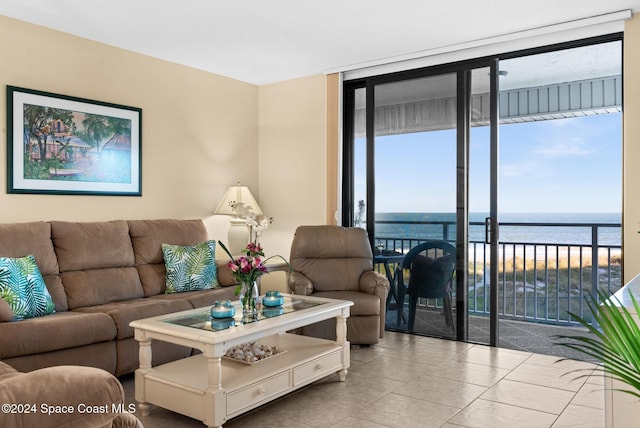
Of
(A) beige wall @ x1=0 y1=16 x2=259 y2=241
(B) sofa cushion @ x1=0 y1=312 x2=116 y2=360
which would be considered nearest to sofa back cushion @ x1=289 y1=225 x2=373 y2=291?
(A) beige wall @ x1=0 y1=16 x2=259 y2=241

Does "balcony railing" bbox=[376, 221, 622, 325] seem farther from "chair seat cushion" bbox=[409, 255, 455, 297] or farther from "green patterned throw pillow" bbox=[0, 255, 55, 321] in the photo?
"green patterned throw pillow" bbox=[0, 255, 55, 321]

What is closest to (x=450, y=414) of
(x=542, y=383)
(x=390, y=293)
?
(x=542, y=383)

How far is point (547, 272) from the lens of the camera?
18.5ft

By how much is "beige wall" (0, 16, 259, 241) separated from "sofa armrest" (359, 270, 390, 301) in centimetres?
180

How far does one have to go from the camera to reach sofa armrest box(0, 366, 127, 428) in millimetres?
1325

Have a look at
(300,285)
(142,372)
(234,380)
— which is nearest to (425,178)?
(300,285)

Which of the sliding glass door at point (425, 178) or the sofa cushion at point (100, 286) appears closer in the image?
the sofa cushion at point (100, 286)

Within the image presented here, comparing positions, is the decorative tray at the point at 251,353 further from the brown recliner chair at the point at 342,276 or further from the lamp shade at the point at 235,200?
the lamp shade at the point at 235,200

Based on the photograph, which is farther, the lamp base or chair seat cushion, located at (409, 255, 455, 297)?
the lamp base

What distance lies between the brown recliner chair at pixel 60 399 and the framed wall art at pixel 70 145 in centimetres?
288

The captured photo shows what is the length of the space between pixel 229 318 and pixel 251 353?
1.07 ft

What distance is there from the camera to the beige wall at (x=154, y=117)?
12.7ft

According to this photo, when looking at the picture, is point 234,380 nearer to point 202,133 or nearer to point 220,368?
point 220,368

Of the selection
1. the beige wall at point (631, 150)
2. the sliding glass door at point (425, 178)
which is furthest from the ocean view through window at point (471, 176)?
the beige wall at point (631, 150)
